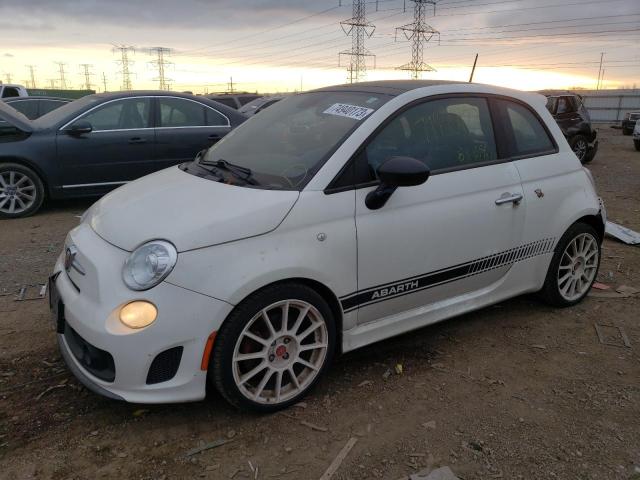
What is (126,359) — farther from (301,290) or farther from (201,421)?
(301,290)

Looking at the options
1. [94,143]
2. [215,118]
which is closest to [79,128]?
[94,143]

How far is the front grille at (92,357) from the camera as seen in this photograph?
8.50ft

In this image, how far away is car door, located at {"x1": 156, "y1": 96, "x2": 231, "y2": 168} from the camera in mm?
7641

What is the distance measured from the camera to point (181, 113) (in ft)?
25.6

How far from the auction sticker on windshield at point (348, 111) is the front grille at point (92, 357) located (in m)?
1.89

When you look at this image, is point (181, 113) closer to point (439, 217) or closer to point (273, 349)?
point (439, 217)

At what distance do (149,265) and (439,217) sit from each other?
1.71 meters

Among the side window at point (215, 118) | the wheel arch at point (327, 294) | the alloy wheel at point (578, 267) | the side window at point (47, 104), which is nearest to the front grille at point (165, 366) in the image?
the wheel arch at point (327, 294)

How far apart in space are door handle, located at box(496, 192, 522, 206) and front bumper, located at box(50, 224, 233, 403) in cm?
200

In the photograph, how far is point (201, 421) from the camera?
2852 millimetres

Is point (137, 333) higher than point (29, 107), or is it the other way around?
point (29, 107)

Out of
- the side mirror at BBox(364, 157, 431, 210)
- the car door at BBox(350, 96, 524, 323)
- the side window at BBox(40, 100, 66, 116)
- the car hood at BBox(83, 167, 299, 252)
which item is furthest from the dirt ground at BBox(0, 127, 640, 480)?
the side window at BBox(40, 100, 66, 116)

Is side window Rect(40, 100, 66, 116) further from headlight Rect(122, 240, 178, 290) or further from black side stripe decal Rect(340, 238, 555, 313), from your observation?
black side stripe decal Rect(340, 238, 555, 313)

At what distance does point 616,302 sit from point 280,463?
3.34m
